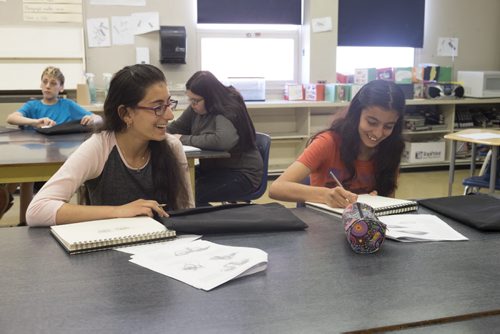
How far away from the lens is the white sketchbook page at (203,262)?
1104 mm

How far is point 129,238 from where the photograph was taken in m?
1.33

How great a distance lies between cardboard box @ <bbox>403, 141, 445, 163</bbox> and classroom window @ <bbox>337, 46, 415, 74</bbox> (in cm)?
98

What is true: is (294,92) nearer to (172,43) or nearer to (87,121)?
(172,43)

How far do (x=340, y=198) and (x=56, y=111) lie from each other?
9.79 ft

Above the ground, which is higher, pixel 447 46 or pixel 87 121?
pixel 447 46

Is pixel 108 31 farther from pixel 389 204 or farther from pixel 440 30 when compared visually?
pixel 389 204

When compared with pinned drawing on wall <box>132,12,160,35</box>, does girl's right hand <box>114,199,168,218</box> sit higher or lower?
lower

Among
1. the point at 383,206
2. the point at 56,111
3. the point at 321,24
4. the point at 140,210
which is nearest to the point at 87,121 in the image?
the point at 56,111

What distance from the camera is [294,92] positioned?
5391 mm

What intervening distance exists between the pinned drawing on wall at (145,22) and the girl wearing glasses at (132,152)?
3429 millimetres

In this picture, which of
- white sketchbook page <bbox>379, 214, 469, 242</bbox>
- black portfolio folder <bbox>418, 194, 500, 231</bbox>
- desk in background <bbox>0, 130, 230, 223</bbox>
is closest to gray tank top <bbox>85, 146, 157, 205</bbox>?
desk in background <bbox>0, 130, 230, 223</bbox>

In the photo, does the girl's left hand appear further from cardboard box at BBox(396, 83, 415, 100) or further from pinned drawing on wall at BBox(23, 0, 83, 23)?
cardboard box at BBox(396, 83, 415, 100)

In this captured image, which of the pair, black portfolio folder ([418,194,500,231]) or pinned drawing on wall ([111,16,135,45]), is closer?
black portfolio folder ([418,194,500,231])

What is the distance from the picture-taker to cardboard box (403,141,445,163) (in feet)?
18.4
